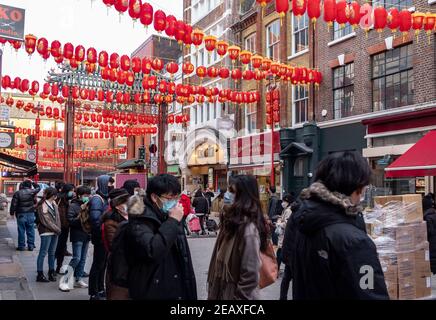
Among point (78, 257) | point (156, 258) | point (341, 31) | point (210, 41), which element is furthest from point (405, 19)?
point (156, 258)

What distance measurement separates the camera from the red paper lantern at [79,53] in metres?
15.3

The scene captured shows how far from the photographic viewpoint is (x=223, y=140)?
27.9 m

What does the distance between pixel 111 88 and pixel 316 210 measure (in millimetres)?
21717

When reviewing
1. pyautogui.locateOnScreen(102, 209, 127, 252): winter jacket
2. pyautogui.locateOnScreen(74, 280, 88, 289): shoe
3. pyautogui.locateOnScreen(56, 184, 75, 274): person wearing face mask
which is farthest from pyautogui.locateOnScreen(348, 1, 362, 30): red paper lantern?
pyautogui.locateOnScreen(74, 280, 88, 289): shoe

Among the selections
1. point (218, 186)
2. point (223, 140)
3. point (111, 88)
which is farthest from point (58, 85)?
point (218, 186)

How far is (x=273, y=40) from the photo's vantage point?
23750 millimetres

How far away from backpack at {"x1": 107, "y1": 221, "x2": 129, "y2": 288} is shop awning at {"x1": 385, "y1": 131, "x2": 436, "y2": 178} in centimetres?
898

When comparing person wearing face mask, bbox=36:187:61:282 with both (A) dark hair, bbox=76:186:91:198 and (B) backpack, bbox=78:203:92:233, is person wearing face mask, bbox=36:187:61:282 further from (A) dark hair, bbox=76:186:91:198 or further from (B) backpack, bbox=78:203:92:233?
(B) backpack, bbox=78:203:92:233

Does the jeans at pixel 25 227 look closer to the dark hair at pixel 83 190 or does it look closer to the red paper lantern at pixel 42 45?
the dark hair at pixel 83 190

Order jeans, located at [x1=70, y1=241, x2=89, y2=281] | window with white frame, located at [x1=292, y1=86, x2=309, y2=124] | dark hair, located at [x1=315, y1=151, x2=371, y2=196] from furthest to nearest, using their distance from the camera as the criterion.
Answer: window with white frame, located at [x1=292, y1=86, x2=309, y2=124], jeans, located at [x1=70, y1=241, x2=89, y2=281], dark hair, located at [x1=315, y1=151, x2=371, y2=196]

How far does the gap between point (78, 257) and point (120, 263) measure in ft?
Result: 16.8

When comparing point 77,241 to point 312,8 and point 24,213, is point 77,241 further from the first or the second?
point 312,8

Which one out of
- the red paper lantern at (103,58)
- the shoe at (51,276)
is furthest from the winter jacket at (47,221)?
the red paper lantern at (103,58)

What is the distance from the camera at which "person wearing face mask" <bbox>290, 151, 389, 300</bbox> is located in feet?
7.82
